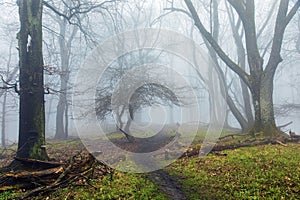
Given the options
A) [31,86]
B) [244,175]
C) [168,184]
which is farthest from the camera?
[31,86]

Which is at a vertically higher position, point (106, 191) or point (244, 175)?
point (244, 175)

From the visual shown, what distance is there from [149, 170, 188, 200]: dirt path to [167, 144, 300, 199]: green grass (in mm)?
197

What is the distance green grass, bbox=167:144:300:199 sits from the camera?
511cm

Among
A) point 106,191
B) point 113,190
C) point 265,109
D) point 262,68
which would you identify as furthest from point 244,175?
point 262,68

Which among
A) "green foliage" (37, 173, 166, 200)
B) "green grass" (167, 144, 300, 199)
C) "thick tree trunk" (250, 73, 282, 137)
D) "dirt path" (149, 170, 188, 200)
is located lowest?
"dirt path" (149, 170, 188, 200)

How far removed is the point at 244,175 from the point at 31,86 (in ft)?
22.8

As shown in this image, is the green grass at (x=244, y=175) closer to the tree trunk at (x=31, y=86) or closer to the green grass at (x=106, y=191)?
the green grass at (x=106, y=191)

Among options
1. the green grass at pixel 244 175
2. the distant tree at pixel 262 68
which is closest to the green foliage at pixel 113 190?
the green grass at pixel 244 175

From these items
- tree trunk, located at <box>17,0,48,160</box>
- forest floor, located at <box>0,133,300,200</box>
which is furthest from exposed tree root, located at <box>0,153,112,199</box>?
tree trunk, located at <box>17,0,48,160</box>

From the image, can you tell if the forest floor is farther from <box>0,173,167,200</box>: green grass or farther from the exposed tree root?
the exposed tree root

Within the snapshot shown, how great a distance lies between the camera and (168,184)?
21.3 feet

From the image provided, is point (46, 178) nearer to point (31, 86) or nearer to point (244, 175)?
point (31, 86)

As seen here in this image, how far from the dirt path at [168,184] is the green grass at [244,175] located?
20cm

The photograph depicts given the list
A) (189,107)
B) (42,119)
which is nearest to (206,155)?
(189,107)
